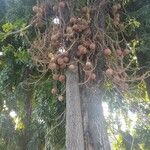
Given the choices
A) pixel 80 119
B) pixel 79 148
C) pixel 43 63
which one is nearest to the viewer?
pixel 79 148

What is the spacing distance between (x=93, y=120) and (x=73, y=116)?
0.67ft

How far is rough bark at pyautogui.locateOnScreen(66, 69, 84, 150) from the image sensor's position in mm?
3176

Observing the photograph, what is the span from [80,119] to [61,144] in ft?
6.95

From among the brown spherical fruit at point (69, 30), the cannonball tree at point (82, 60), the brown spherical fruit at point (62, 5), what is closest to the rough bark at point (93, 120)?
the cannonball tree at point (82, 60)

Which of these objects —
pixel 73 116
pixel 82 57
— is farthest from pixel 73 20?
pixel 73 116

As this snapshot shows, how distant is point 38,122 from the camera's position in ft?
18.6

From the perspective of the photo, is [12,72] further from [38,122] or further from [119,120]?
[119,120]

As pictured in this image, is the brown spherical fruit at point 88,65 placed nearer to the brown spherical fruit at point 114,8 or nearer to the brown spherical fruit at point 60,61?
the brown spherical fruit at point 60,61

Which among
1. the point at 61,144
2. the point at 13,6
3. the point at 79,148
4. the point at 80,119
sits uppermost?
→ the point at 13,6

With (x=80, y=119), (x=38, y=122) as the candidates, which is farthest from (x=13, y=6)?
(x=80, y=119)

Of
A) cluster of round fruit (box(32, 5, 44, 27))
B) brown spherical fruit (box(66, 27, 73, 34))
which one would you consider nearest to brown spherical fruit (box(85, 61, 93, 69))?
brown spherical fruit (box(66, 27, 73, 34))

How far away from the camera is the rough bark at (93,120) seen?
10.7 feet

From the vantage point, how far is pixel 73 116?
10.9ft

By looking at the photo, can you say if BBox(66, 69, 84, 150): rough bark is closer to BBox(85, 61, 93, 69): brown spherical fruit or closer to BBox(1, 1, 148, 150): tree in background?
BBox(1, 1, 148, 150): tree in background
